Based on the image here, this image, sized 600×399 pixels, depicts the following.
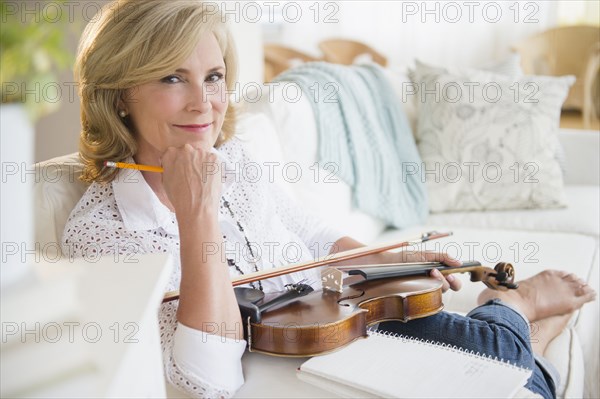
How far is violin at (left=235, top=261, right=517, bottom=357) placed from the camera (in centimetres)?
112

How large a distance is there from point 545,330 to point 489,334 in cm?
41

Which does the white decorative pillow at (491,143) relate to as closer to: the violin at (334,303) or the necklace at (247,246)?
the violin at (334,303)

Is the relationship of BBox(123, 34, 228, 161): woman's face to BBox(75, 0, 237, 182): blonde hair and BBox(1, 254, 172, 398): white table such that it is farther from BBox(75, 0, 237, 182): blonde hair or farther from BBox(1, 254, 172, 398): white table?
BBox(1, 254, 172, 398): white table

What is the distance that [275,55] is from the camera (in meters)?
4.70

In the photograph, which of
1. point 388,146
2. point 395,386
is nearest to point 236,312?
point 395,386

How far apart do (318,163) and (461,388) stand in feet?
4.29

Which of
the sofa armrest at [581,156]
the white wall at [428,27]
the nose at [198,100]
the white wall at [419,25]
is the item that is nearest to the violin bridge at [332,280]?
the nose at [198,100]

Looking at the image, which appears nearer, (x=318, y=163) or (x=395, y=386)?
(x=395, y=386)

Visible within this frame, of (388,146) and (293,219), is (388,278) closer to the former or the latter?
(293,219)

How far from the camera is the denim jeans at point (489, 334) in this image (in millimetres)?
1325

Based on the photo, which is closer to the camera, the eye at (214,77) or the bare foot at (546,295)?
the eye at (214,77)

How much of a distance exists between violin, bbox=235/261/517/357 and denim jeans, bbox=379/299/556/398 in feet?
0.17

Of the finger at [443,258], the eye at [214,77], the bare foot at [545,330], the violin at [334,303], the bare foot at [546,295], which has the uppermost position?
the eye at [214,77]

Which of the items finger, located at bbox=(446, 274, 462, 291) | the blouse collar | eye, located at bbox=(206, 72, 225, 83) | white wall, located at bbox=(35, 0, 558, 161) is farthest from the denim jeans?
white wall, located at bbox=(35, 0, 558, 161)
